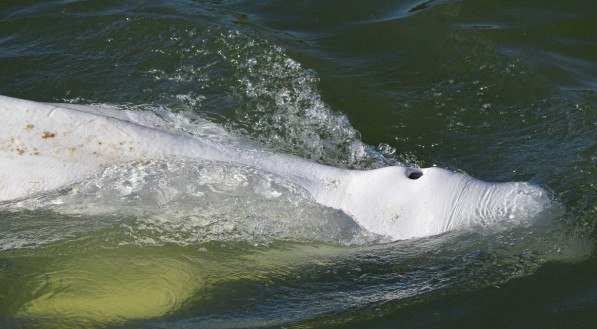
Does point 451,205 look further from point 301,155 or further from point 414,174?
point 301,155

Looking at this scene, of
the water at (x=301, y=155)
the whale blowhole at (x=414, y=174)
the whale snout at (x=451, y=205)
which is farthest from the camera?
the whale blowhole at (x=414, y=174)

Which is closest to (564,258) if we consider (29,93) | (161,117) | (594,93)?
(594,93)

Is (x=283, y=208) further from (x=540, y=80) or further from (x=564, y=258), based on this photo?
(x=540, y=80)

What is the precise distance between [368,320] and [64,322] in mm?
1449

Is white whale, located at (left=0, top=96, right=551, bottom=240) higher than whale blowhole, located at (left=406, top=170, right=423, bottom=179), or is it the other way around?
whale blowhole, located at (left=406, top=170, right=423, bottom=179)

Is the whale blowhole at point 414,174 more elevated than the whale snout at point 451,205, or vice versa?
the whale blowhole at point 414,174

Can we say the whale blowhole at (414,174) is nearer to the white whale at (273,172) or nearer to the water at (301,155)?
the white whale at (273,172)

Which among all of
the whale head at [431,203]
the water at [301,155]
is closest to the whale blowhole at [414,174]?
the whale head at [431,203]

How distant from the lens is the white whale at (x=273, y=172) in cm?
439

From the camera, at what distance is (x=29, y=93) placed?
6.43 meters

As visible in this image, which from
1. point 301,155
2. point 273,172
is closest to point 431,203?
point 273,172

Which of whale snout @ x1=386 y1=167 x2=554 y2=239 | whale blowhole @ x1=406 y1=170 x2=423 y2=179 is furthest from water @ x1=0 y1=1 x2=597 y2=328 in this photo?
whale blowhole @ x1=406 y1=170 x2=423 y2=179

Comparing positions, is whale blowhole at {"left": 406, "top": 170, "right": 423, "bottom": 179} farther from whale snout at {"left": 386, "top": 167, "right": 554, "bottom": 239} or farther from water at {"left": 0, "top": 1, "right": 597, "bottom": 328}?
water at {"left": 0, "top": 1, "right": 597, "bottom": 328}

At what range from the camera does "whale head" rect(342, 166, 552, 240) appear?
4379mm
